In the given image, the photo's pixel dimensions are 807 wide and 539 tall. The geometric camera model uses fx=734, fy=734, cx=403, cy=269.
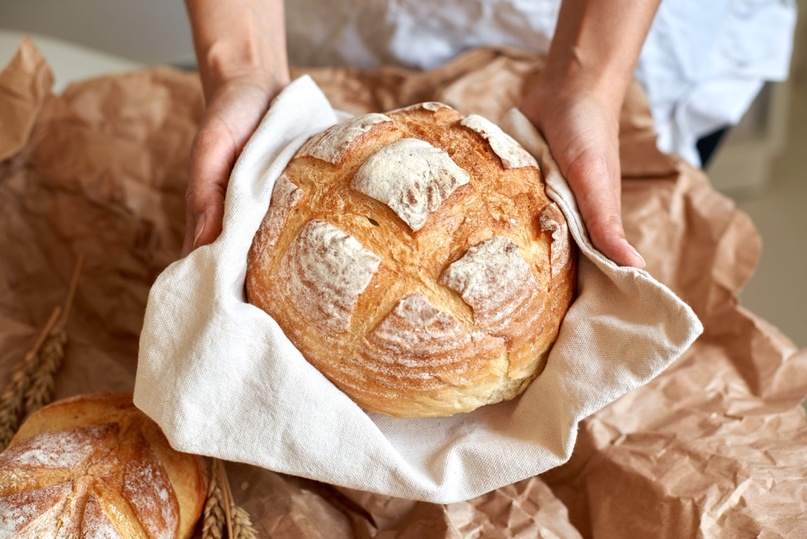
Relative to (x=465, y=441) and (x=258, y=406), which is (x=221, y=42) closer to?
(x=258, y=406)

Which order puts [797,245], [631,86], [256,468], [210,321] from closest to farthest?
[210,321]
[256,468]
[631,86]
[797,245]

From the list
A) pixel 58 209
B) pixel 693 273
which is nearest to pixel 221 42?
pixel 58 209

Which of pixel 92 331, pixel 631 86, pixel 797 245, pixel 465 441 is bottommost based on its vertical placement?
pixel 797 245

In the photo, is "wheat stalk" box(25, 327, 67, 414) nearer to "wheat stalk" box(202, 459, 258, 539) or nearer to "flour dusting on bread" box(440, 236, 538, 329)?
"wheat stalk" box(202, 459, 258, 539)

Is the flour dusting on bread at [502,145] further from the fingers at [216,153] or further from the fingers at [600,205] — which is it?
the fingers at [216,153]

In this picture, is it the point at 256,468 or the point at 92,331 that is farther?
the point at 92,331

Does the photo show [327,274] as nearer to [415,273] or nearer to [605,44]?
[415,273]
